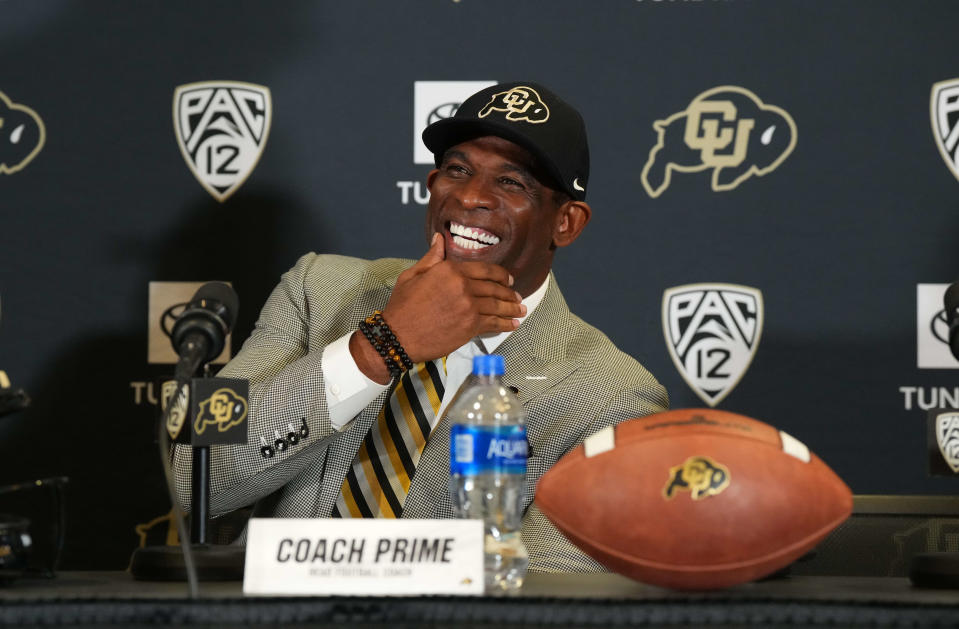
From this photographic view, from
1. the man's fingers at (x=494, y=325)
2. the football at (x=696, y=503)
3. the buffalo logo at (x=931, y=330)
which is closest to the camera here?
the football at (x=696, y=503)

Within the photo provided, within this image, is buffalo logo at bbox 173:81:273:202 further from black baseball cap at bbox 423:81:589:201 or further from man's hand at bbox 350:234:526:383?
man's hand at bbox 350:234:526:383

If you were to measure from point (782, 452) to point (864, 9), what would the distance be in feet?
4.84

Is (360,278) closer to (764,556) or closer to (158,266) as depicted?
(158,266)

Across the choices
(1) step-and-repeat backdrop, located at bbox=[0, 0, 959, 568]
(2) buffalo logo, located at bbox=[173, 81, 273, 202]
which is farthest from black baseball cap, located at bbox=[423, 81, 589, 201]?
(2) buffalo logo, located at bbox=[173, 81, 273, 202]

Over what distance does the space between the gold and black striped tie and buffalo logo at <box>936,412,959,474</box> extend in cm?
79

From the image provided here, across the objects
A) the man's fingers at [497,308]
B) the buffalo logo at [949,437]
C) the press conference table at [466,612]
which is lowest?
the press conference table at [466,612]

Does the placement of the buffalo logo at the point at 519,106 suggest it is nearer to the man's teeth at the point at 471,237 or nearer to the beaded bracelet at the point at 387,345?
the man's teeth at the point at 471,237

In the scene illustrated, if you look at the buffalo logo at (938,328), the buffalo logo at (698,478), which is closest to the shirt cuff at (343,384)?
the buffalo logo at (698,478)

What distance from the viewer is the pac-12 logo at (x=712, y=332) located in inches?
89.6

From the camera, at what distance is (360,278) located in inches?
78.2

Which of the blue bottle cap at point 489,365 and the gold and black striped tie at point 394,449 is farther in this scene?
the gold and black striped tie at point 394,449

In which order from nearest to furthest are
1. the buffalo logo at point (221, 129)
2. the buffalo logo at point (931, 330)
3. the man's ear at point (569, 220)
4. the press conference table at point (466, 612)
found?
1. the press conference table at point (466, 612)
2. the man's ear at point (569, 220)
3. the buffalo logo at point (931, 330)
4. the buffalo logo at point (221, 129)

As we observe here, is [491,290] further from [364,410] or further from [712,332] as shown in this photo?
[712,332]

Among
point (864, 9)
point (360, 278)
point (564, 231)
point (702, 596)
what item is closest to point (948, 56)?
point (864, 9)
